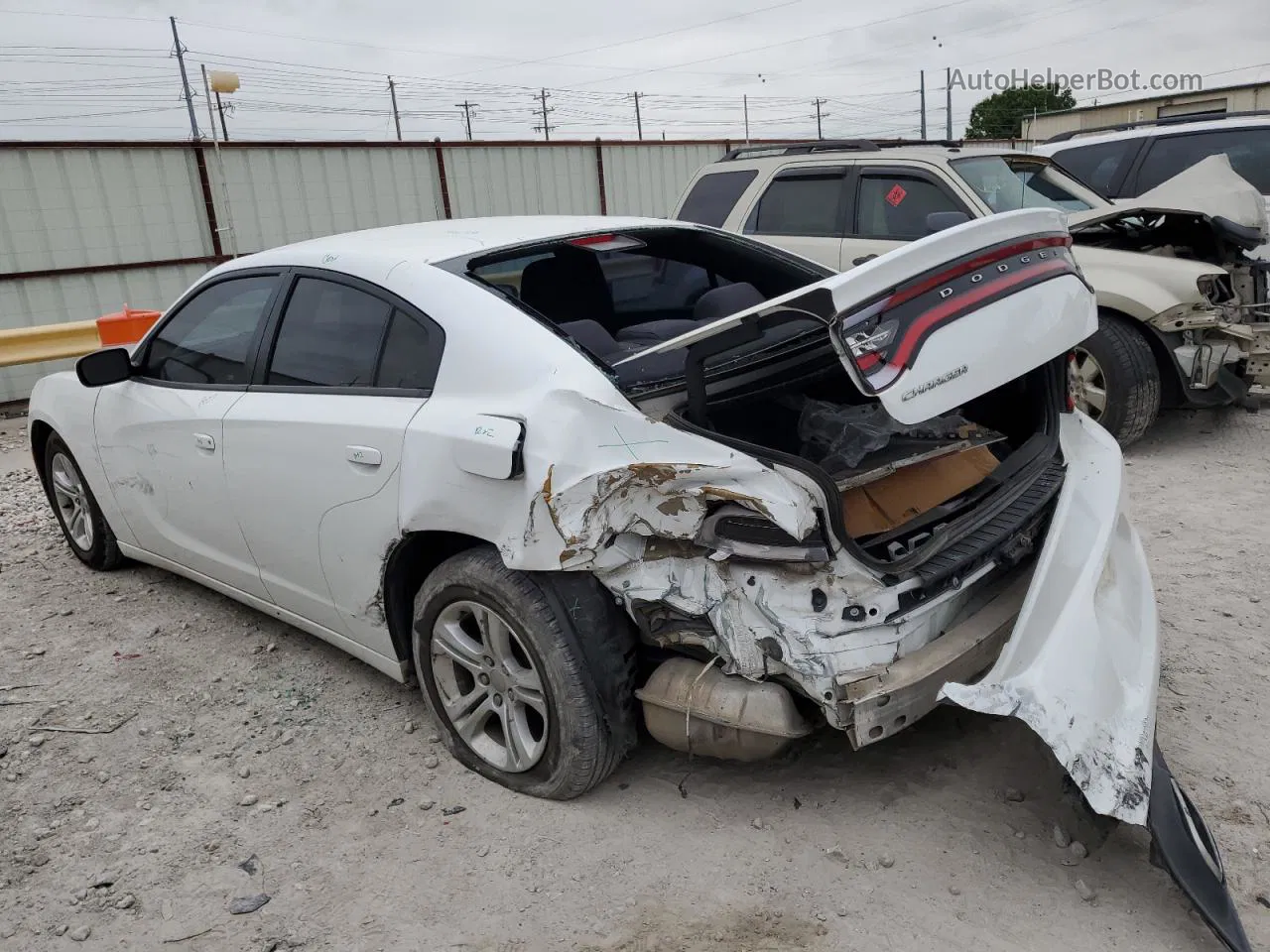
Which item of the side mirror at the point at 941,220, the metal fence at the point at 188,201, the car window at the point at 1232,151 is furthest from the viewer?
the metal fence at the point at 188,201

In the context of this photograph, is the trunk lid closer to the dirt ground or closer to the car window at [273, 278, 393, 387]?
the car window at [273, 278, 393, 387]

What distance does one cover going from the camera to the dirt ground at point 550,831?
7.93 feet

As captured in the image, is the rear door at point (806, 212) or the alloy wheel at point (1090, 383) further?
the rear door at point (806, 212)

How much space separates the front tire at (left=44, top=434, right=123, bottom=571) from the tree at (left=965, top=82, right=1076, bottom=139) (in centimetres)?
4852

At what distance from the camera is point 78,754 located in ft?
11.0

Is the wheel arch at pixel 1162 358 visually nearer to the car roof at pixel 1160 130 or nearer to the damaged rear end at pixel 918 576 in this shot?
the car roof at pixel 1160 130

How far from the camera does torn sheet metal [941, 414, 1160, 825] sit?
2.24 metres

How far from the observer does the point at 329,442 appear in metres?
3.13

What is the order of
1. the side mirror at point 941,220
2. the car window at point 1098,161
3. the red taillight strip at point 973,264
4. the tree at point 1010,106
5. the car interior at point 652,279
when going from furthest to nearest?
the tree at point 1010,106, the car window at point 1098,161, the side mirror at point 941,220, the car interior at point 652,279, the red taillight strip at point 973,264

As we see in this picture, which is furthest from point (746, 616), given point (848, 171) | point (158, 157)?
point (158, 157)

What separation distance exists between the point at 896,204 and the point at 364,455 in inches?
192

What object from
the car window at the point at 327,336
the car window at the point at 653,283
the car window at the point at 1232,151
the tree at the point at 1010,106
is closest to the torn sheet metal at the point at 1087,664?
the car window at the point at 653,283

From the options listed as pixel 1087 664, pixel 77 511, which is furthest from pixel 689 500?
pixel 77 511

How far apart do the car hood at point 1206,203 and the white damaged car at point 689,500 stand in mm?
3163
